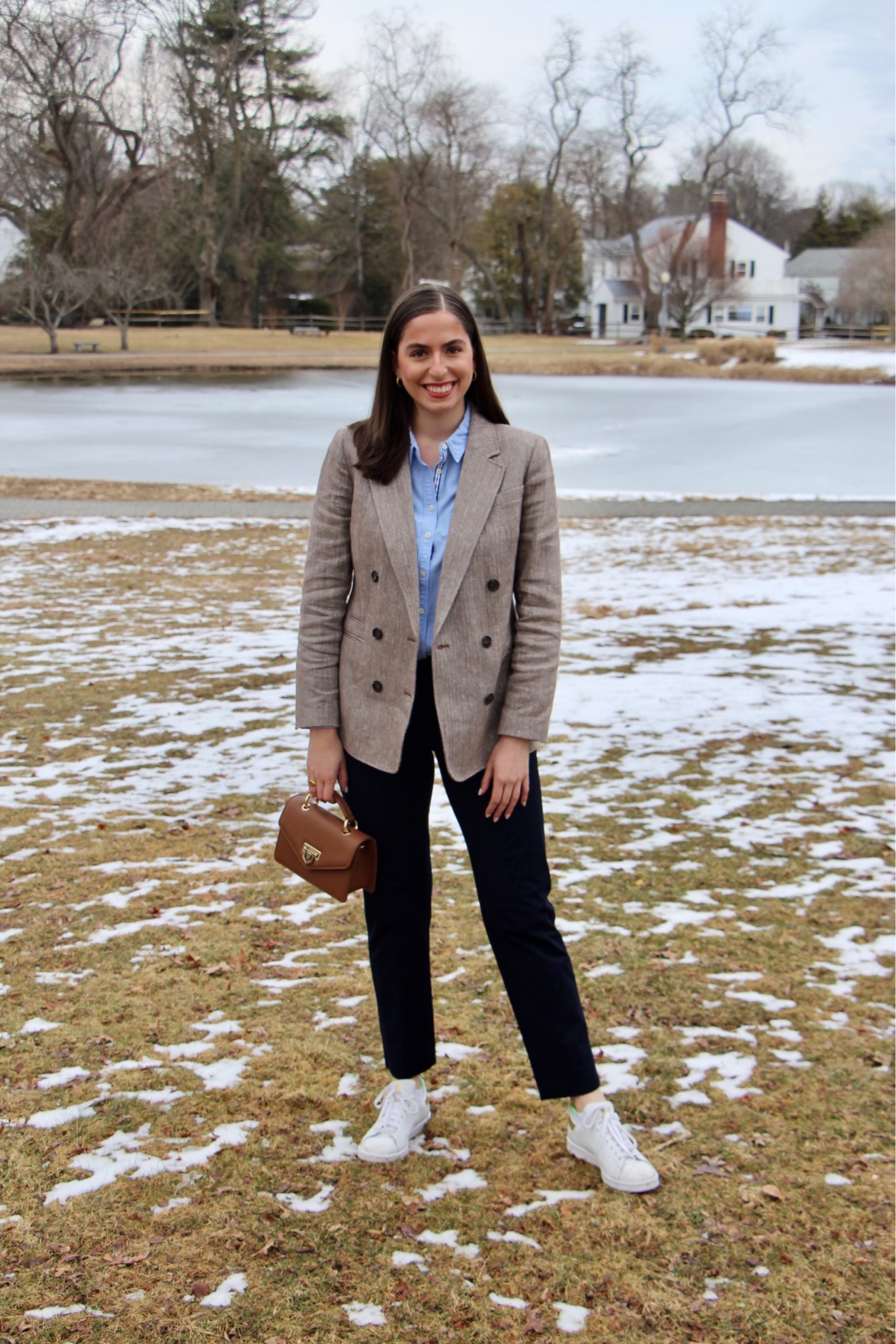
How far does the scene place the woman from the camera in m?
2.53

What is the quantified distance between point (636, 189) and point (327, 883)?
247 ft

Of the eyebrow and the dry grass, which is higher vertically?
the eyebrow

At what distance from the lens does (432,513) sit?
256 centimetres

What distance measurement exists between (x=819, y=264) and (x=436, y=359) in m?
89.4

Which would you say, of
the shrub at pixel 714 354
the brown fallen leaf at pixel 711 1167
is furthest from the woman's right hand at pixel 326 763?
the shrub at pixel 714 354

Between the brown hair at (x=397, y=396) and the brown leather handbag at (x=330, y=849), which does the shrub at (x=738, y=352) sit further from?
the brown leather handbag at (x=330, y=849)

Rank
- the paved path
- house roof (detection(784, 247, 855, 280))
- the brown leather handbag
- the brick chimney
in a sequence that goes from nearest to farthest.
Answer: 1. the brown leather handbag
2. the paved path
3. the brick chimney
4. house roof (detection(784, 247, 855, 280))

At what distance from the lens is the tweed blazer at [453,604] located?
Result: 8.29ft

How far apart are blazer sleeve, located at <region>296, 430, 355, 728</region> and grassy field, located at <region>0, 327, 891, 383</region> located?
35732 millimetres

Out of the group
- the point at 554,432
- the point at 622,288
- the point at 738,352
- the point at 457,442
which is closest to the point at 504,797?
the point at 457,442

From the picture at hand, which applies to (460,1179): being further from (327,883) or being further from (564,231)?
(564,231)

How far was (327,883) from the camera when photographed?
8.66 feet

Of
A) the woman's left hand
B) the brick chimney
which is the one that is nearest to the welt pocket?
the woman's left hand

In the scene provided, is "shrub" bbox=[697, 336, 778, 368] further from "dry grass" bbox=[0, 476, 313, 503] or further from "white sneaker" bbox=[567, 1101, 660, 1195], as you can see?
"white sneaker" bbox=[567, 1101, 660, 1195]
